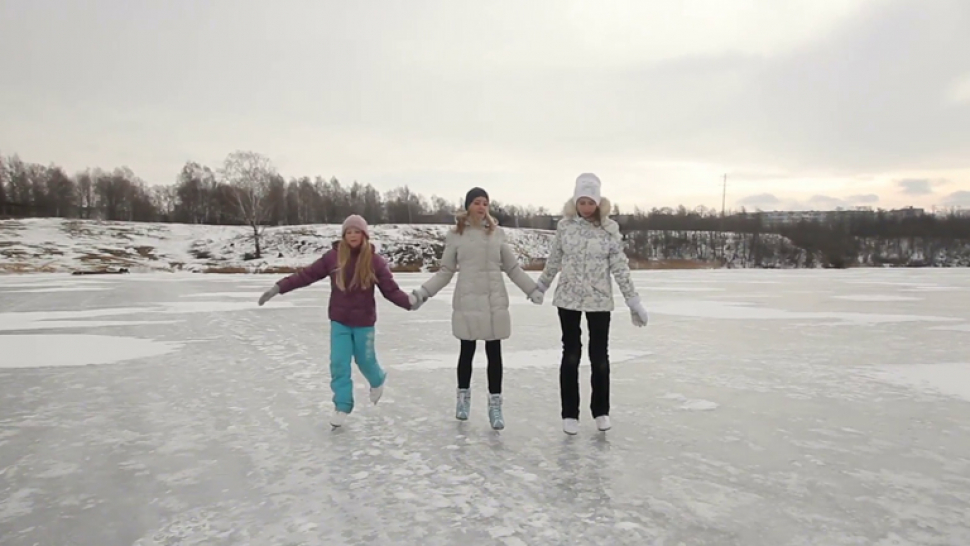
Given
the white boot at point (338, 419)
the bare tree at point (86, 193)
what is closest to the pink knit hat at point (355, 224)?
the white boot at point (338, 419)

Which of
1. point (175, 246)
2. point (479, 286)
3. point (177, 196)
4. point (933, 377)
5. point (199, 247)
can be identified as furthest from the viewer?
point (177, 196)

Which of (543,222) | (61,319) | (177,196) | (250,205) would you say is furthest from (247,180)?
(543,222)

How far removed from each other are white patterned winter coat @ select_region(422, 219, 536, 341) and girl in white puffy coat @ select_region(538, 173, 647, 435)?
366mm

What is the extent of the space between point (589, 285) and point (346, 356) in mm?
1635

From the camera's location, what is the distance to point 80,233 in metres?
44.8

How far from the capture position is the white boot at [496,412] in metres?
3.69

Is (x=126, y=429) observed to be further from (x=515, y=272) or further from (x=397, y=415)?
(x=515, y=272)

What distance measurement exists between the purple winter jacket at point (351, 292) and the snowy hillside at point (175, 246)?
30.6m

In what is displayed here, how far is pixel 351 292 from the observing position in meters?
3.79

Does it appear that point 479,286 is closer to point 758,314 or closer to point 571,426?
point 571,426

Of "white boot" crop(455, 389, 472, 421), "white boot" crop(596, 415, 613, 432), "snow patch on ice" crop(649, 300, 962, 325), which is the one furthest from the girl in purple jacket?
"snow patch on ice" crop(649, 300, 962, 325)

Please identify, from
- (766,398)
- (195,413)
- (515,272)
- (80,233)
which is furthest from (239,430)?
(80,233)

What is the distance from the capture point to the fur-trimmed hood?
357 centimetres

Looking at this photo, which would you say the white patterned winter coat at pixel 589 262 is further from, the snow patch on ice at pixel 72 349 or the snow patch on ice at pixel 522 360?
the snow patch on ice at pixel 72 349
